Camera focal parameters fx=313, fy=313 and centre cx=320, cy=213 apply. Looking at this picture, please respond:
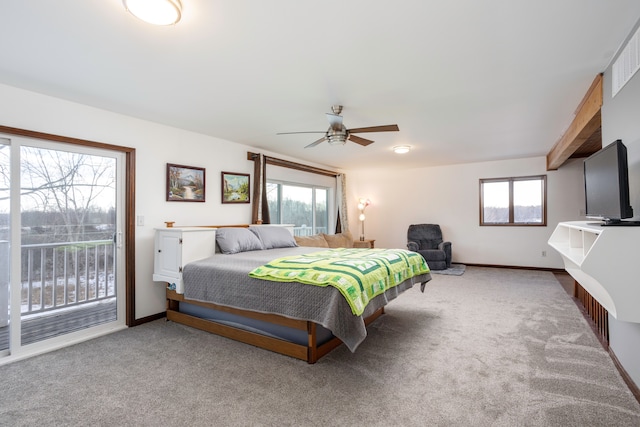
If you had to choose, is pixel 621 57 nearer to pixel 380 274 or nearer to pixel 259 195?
pixel 380 274

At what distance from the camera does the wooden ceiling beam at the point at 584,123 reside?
8.97 feet

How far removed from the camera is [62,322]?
3398mm

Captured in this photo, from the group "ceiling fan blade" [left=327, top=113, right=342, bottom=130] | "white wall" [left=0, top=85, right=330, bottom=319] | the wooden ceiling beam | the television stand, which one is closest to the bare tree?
"white wall" [left=0, top=85, right=330, bottom=319]

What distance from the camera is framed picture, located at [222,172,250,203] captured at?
470cm

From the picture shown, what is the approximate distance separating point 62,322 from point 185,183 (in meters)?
2.02

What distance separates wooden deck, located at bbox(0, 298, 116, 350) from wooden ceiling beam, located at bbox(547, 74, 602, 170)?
17.3 ft

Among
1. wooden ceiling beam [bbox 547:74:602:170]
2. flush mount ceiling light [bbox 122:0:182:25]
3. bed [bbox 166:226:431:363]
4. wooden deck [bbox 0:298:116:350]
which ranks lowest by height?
wooden deck [bbox 0:298:116:350]

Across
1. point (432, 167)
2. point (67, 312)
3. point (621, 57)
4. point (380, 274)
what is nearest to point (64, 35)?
point (380, 274)

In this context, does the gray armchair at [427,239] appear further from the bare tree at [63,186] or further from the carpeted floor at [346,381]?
the bare tree at [63,186]

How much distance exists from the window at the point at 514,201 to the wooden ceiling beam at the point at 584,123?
1.47 metres

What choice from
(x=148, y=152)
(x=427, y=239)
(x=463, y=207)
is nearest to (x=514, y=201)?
(x=463, y=207)

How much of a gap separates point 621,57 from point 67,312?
18.8ft

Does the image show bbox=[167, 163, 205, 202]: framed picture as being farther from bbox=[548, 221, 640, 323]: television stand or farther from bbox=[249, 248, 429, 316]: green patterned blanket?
bbox=[548, 221, 640, 323]: television stand

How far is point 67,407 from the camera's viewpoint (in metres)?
1.98
